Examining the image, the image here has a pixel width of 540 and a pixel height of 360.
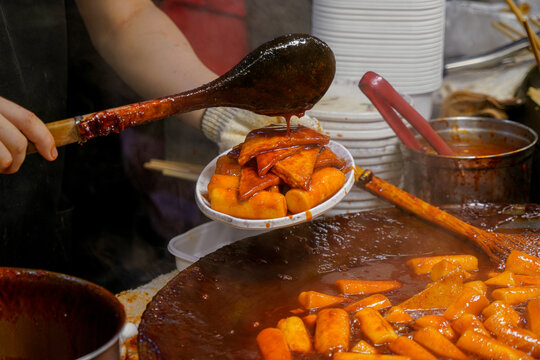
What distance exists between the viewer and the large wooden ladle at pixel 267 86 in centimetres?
157

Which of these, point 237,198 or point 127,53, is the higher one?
point 127,53

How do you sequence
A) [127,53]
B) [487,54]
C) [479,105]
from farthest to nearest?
[487,54] → [479,105] → [127,53]

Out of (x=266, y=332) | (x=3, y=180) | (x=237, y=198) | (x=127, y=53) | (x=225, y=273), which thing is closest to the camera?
(x=266, y=332)

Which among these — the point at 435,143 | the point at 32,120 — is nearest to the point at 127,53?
the point at 32,120

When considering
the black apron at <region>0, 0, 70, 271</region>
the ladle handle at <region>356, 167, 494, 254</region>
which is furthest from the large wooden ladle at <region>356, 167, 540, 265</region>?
the black apron at <region>0, 0, 70, 271</region>

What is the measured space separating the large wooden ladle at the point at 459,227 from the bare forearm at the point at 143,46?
2.69ft

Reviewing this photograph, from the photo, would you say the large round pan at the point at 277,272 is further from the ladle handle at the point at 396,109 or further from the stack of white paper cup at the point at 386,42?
the stack of white paper cup at the point at 386,42

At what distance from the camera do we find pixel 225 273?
1772 mm

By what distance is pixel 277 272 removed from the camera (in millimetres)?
1841

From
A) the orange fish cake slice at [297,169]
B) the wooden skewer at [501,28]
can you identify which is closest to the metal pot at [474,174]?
the orange fish cake slice at [297,169]

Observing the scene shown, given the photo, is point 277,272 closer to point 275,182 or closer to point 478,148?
point 275,182

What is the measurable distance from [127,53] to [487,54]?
2.62 meters

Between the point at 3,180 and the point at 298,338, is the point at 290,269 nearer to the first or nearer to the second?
the point at 298,338

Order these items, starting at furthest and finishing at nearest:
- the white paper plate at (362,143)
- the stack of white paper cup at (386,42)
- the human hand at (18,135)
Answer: the stack of white paper cup at (386,42), the white paper plate at (362,143), the human hand at (18,135)
